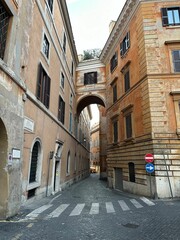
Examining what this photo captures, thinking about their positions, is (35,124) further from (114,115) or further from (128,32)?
(128,32)

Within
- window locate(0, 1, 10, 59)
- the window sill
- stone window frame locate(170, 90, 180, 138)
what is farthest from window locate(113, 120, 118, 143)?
window locate(0, 1, 10, 59)

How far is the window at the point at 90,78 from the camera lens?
21.2 meters

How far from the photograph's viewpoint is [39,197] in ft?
30.1

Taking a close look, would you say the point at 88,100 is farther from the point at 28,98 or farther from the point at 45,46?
the point at 28,98

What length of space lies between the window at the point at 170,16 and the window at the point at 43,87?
893cm

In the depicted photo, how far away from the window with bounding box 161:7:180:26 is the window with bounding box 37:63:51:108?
8.93 meters

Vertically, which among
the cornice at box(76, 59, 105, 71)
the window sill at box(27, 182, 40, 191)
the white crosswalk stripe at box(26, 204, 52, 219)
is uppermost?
the cornice at box(76, 59, 105, 71)

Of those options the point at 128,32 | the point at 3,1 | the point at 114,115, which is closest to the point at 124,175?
the point at 114,115

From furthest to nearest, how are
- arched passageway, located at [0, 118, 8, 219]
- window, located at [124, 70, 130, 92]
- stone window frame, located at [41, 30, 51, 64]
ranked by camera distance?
window, located at [124, 70, 130, 92]
stone window frame, located at [41, 30, 51, 64]
arched passageway, located at [0, 118, 8, 219]

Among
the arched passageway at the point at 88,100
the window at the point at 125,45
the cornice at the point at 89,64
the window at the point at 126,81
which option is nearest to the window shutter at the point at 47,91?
Result: the window at the point at 126,81

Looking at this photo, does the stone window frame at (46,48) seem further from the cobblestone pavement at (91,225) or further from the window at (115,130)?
the window at (115,130)

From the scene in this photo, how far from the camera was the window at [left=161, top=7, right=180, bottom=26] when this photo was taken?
1235cm

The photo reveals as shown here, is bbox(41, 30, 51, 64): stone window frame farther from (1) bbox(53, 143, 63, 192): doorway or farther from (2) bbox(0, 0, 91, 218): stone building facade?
(1) bbox(53, 143, 63, 192): doorway

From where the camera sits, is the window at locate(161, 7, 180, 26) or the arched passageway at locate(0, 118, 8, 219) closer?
the arched passageway at locate(0, 118, 8, 219)
